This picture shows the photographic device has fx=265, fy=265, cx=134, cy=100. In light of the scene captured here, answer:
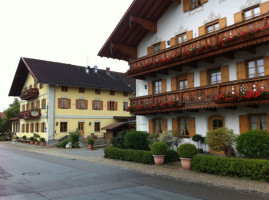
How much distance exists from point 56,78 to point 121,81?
11.9 m

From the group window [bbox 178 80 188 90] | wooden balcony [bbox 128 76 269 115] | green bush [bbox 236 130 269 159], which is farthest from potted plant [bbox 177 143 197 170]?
window [bbox 178 80 188 90]

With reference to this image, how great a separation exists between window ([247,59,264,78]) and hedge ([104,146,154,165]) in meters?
7.23

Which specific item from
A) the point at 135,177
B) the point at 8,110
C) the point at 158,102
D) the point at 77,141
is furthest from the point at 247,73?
the point at 8,110

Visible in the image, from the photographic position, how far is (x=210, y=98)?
14992 millimetres

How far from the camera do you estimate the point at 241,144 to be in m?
11.7

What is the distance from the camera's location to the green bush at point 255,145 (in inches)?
434

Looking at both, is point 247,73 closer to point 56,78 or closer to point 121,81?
point 56,78

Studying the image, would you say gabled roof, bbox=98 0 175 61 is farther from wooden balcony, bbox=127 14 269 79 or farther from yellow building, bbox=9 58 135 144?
yellow building, bbox=9 58 135 144

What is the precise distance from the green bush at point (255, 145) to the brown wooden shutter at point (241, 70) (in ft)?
14.2

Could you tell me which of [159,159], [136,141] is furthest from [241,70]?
[136,141]

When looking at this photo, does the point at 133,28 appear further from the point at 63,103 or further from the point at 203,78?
the point at 63,103

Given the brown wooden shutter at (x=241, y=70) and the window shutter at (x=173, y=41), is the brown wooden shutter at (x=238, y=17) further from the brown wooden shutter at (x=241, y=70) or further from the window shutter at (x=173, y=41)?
the window shutter at (x=173, y=41)

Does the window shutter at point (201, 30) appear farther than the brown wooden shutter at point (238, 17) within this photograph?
Yes

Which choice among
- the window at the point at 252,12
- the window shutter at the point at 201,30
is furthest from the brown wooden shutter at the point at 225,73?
the window at the point at 252,12
